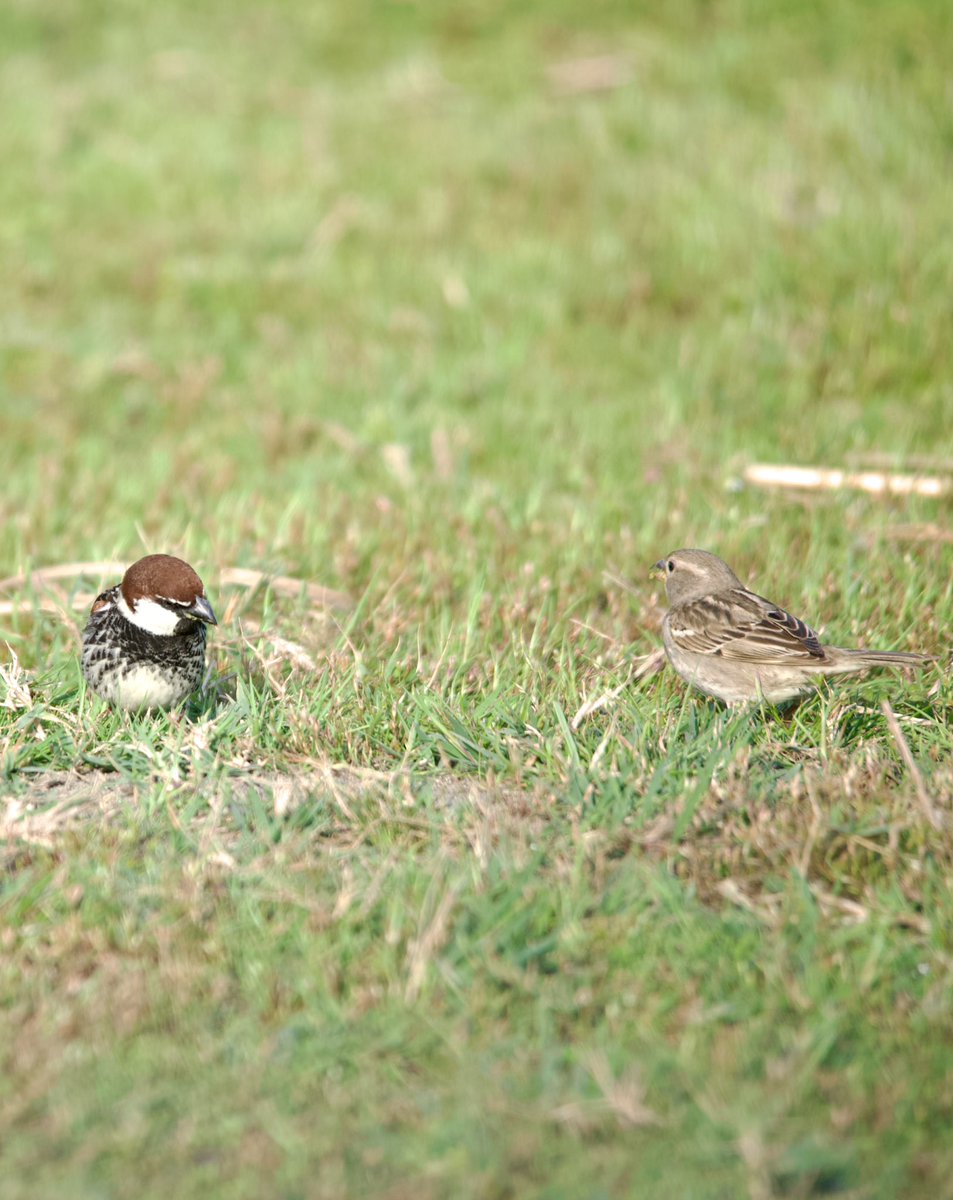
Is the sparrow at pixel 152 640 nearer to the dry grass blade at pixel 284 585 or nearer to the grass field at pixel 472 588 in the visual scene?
the grass field at pixel 472 588

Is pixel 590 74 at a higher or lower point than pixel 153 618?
higher

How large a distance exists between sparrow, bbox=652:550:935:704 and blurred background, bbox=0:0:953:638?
115 cm

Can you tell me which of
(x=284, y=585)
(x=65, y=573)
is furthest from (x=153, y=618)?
(x=65, y=573)

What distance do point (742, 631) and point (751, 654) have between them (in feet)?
0.47

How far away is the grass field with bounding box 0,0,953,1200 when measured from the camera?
3297mm

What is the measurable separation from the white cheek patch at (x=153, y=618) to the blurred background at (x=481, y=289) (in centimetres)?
144

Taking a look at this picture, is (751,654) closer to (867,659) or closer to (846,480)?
(867,659)

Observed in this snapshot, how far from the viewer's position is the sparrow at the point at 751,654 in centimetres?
514

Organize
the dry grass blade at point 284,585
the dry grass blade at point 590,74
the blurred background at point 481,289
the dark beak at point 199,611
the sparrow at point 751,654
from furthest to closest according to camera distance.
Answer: the dry grass blade at point 590,74 → the blurred background at point 481,289 → the dry grass blade at point 284,585 → the sparrow at point 751,654 → the dark beak at point 199,611

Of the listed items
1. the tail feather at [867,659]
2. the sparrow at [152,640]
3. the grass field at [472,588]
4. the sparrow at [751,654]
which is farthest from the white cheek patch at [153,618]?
the tail feather at [867,659]

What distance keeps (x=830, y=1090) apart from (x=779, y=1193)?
14.3 inches

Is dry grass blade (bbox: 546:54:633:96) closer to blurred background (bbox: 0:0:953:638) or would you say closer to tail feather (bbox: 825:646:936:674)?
blurred background (bbox: 0:0:953:638)

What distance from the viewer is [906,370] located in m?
8.56

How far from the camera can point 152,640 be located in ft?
16.1
